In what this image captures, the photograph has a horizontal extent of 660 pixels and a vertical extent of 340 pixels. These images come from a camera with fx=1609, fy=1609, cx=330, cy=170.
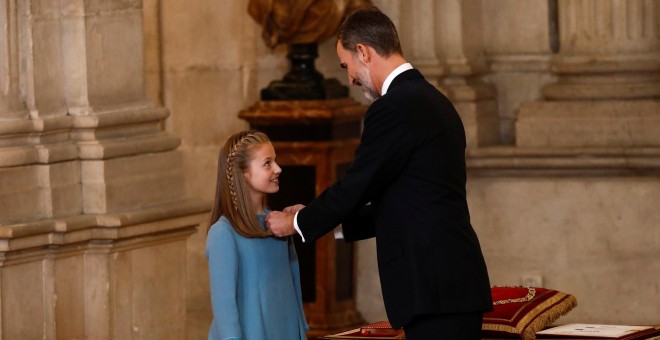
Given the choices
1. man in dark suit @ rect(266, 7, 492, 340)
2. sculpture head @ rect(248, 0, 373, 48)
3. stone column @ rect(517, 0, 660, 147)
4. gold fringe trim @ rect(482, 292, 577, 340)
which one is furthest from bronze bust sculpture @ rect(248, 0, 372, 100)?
man in dark suit @ rect(266, 7, 492, 340)

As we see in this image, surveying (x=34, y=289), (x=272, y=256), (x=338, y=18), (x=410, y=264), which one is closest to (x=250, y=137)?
(x=272, y=256)

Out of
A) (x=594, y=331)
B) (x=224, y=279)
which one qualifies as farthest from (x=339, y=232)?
(x=594, y=331)

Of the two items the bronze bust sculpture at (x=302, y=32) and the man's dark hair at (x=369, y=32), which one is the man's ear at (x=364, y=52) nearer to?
the man's dark hair at (x=369, y=32)

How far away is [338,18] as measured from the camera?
885 centimetres

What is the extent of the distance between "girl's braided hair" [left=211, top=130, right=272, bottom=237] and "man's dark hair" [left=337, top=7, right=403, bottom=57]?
0.51 metres

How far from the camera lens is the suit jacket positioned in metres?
5.20

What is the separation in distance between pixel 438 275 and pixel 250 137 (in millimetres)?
841

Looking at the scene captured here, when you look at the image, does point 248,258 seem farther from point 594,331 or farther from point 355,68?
point 594,331

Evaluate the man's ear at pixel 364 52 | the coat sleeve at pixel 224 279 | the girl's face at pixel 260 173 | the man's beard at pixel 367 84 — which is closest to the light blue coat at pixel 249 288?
the coat sleeve at pixel 224 279

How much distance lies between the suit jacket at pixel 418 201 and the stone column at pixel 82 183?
209 cm

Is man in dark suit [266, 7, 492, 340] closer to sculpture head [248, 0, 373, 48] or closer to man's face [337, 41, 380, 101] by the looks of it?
man's face [337, 41, 380, 101]

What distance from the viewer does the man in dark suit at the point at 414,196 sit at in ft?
17.1

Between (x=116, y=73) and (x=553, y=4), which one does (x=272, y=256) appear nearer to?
(x=116, y=73)

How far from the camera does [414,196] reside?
5.21 metres
